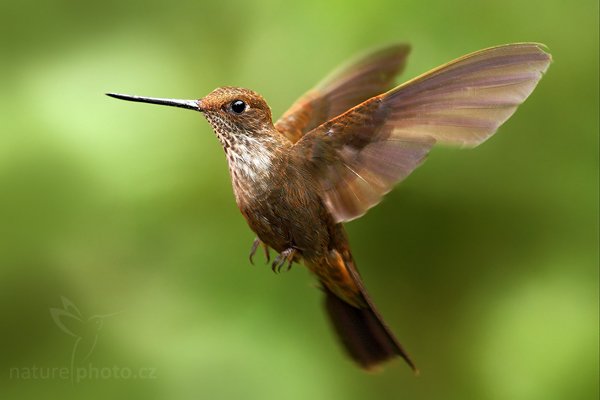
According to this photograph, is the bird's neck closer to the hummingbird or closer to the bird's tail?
the hummingbird

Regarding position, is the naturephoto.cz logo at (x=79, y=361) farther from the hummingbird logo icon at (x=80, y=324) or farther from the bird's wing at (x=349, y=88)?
the bird's wing at (x=349, y=88)

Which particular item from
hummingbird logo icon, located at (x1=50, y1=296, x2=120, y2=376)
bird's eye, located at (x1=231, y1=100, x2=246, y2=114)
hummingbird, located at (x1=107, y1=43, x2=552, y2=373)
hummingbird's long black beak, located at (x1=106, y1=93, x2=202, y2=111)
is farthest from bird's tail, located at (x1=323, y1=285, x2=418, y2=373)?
hummingbird logo icon, located at (x1=50, y1=296, x2=120, y2=376)

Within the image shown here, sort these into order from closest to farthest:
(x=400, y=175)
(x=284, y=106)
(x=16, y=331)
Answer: (x=400, y=175), (x=16, y=331), (x=284, y=106)

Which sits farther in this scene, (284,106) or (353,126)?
(284,106)

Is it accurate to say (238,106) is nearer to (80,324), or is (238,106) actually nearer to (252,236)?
(252,236)

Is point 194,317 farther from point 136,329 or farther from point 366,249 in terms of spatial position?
point 366,249

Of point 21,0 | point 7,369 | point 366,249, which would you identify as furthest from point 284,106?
point 7,369

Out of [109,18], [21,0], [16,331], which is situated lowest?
[16,331]
